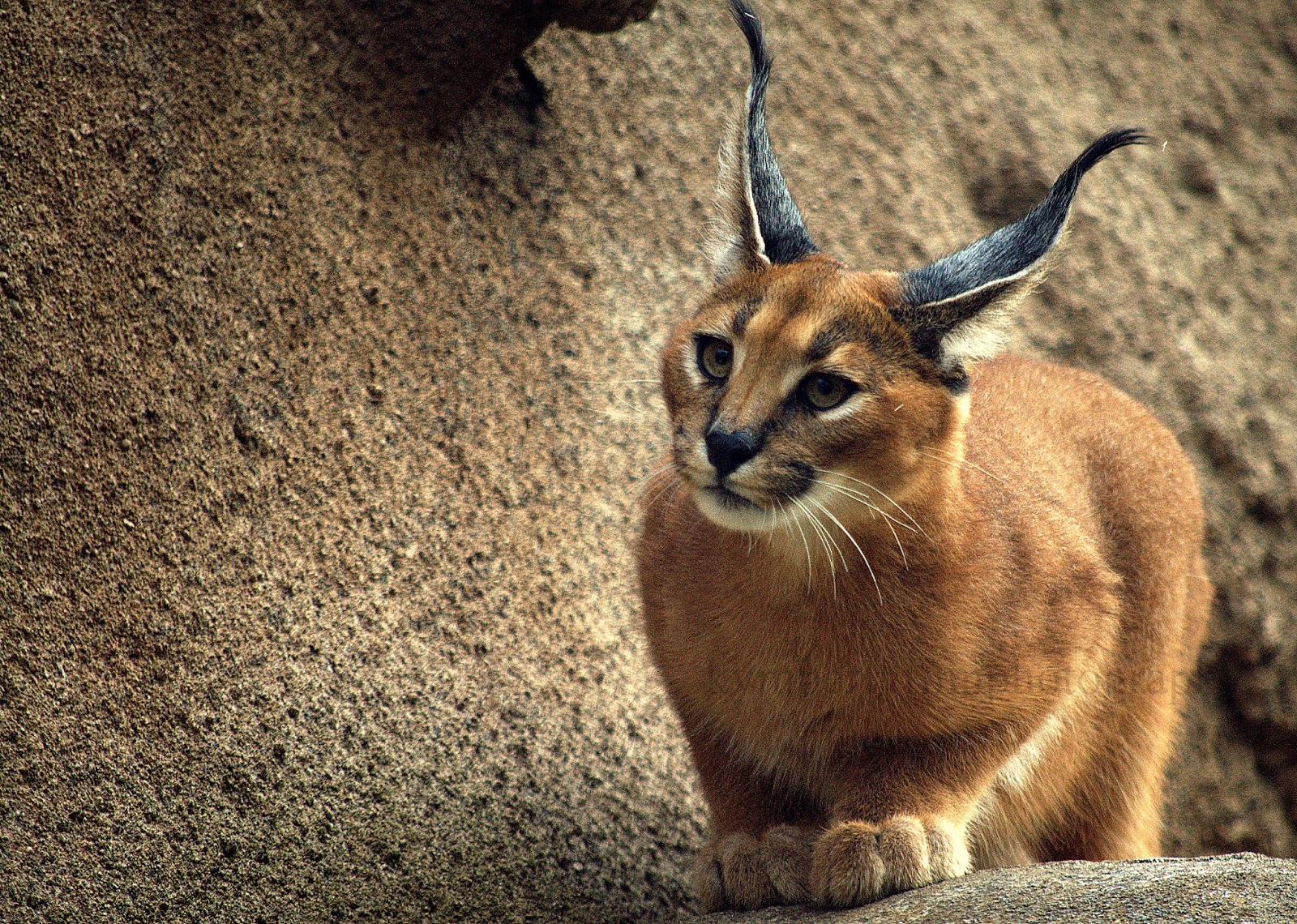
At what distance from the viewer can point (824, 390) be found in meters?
3.17

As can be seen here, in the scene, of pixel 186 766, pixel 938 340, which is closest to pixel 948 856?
pixel 938 340

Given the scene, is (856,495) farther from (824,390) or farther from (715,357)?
(715,357)

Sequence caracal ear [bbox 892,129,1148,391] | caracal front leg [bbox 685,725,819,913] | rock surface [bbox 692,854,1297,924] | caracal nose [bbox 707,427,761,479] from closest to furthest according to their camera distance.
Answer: rock surface [bbox 692,854,1297,924], caracal nose [bbox 707,427,761,479], caracal ear [bbox 892,129,1148,391], caracal front leg [bbox 685,725,819,913]

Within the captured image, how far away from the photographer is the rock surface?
8.77 feet

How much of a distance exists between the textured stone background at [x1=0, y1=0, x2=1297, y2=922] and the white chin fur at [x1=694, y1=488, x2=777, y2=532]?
3.99 ft

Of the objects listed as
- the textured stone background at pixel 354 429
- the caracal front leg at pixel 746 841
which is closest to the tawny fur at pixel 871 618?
the caracal front leg at pixel 746 841

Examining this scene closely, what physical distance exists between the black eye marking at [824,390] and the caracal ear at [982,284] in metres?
0.24

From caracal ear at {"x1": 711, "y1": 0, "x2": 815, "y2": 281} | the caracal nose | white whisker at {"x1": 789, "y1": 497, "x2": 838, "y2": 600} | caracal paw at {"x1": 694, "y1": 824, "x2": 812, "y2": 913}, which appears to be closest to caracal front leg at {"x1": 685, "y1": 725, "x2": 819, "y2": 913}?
caracal paw at {"x1": 694, "y1": 824, "x2": 812, "y2": 913}

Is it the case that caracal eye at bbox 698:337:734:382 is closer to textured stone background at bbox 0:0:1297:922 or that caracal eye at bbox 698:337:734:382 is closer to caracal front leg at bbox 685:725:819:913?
caracal front leg at bbox 685:725:819:913

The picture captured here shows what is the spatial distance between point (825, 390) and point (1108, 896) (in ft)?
4.25

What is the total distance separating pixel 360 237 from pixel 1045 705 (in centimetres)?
249

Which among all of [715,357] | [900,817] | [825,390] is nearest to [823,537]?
[825,390]

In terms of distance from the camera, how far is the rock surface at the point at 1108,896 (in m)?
2.67

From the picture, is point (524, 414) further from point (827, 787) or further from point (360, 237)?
point (827, 787)
